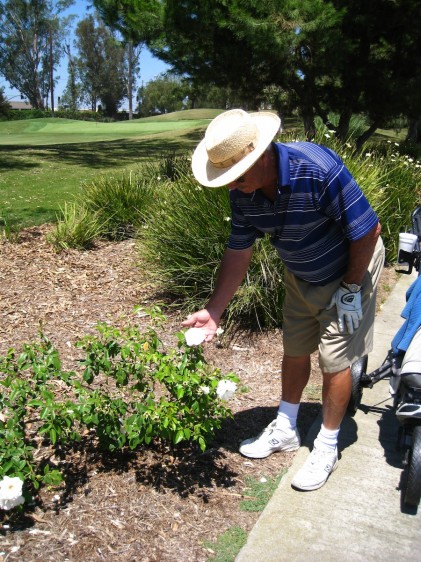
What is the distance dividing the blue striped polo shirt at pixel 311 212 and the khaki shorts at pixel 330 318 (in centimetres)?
9

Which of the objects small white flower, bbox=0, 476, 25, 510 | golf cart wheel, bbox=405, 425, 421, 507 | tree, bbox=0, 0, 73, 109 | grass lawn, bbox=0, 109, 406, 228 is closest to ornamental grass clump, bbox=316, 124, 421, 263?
golf cart wheel, bbox=405, 425, 421, 507

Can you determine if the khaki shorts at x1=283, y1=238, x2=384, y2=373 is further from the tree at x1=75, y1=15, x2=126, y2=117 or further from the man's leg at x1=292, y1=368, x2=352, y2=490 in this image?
the tree at x1=75, y1=15, x2=126, y2=117

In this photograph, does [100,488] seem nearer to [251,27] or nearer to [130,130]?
[251,27]

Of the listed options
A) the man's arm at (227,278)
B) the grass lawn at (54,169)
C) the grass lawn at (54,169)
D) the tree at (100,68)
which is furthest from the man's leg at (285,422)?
the tree at (100,68)

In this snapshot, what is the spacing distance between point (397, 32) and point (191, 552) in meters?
10.8

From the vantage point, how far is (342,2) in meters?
10.1

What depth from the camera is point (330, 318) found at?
9.74ft

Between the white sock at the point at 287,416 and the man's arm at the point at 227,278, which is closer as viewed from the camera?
the man's arm at the point at 227,278

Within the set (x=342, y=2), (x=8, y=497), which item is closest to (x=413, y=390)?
(x=8, y=497)

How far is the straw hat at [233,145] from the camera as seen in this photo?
2.54 meters

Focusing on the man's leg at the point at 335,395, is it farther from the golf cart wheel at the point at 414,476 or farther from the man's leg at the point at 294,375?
the golf cart wheel at the point at 414,476

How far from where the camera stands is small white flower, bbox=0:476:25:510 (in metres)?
2.41

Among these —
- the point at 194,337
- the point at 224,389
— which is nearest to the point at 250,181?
the point at 194,337

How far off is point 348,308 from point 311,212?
1.63 feet
